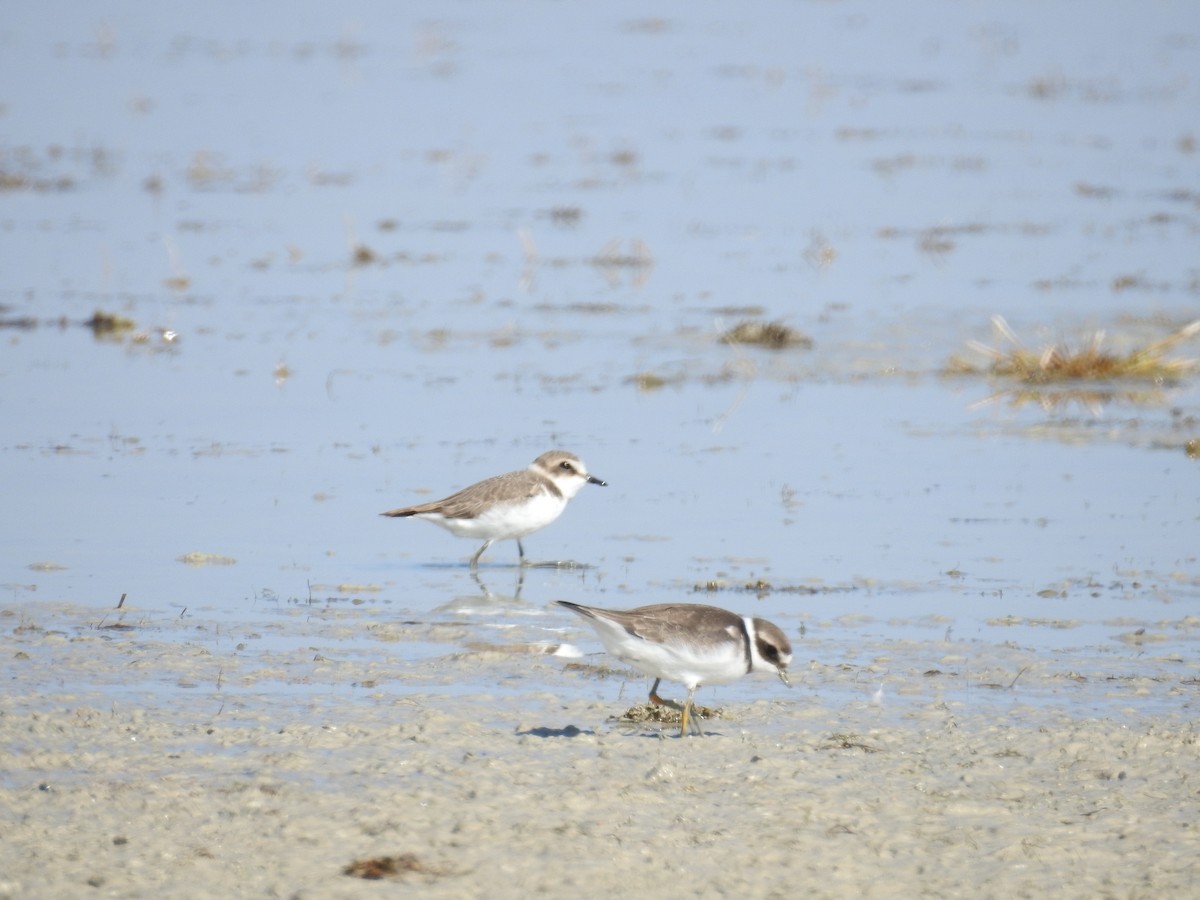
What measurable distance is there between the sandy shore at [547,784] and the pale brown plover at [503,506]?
2832 mm

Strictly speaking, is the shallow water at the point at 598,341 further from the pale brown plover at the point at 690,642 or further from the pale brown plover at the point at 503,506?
the pale brown plover at the point at 690,642

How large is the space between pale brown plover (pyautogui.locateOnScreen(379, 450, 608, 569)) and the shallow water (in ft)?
1.21

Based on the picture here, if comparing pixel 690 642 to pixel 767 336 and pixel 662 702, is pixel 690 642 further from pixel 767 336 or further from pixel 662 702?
pixel 767 336

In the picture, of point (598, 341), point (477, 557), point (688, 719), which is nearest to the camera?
point (688, 719)

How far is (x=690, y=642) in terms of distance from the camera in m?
9.21

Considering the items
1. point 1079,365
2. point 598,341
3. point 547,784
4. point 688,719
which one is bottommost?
point 547,784

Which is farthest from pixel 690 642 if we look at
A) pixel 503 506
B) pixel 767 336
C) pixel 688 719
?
pixel 767 336

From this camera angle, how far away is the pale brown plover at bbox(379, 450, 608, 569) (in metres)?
13.4

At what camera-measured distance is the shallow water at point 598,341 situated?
12.8 metres

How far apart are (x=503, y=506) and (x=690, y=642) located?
4.28m

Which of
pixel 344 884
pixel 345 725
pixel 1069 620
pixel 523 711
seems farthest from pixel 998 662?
pixel 344 884

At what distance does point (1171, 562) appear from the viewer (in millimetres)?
13391

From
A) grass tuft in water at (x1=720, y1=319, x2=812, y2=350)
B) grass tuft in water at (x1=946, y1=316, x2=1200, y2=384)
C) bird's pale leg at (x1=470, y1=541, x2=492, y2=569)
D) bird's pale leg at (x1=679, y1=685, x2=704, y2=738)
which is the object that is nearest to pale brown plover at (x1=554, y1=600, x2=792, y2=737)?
bird's pale leg at (x1=679, y1=685, x2=704, y2=738)

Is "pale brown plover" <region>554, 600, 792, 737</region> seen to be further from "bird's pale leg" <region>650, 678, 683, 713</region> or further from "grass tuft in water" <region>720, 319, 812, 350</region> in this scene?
"grass tuft in water" <region>720, 319, 812, 350</region>
